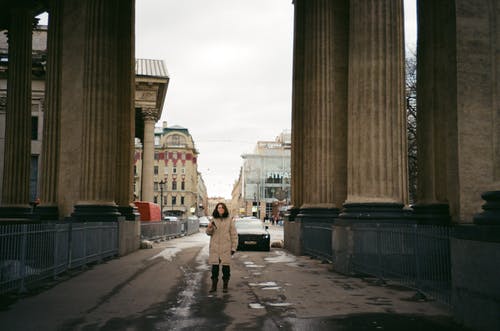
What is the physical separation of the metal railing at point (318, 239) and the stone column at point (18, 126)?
1228 centimetres

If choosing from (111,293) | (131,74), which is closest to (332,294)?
(111,293)

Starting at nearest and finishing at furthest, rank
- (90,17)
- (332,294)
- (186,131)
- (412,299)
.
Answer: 1. (412,299)
2. (332,294)
3. (90,17)
4. (186,131)

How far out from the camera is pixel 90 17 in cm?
2000

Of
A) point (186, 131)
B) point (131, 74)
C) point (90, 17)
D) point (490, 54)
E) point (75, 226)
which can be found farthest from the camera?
point (186, 131)

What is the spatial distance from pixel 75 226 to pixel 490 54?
10.6 metres

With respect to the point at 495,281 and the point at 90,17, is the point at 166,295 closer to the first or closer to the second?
the point at 495,281

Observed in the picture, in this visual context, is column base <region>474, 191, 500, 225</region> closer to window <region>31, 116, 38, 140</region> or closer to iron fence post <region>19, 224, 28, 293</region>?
iron fence post <region>19, 224, 28, 293</region>

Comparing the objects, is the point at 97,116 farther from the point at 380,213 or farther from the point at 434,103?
the point at 434,103

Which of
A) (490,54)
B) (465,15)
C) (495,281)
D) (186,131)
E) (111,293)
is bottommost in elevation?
(111,293)

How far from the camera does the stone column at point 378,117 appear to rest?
14.0 m

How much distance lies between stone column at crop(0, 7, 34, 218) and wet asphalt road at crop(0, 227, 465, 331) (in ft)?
41.9

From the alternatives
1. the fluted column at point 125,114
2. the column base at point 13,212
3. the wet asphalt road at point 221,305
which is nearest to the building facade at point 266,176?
the column base at point 13,212

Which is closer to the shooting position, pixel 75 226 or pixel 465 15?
pixel 465 15

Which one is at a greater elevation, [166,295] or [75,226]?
[75,226]
